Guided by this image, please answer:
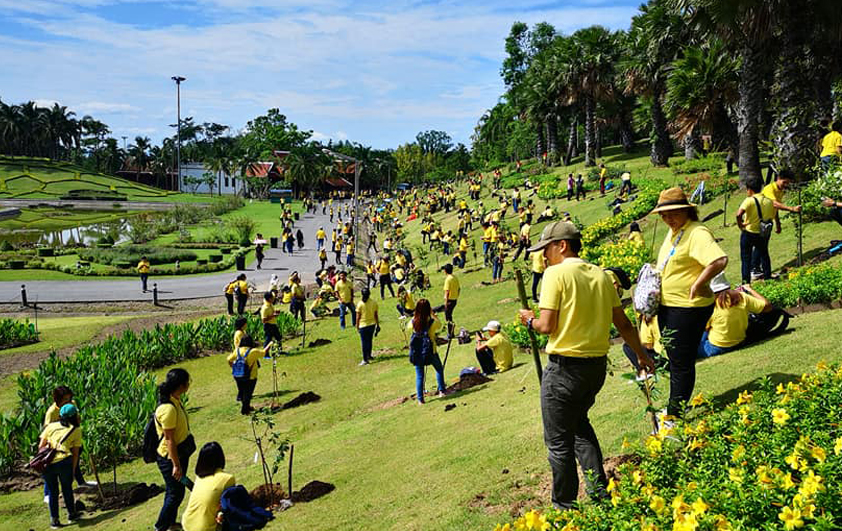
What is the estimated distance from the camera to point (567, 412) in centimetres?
403

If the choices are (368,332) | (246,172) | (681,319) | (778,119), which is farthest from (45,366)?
(246,172)

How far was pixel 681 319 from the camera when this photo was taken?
15.3 feet

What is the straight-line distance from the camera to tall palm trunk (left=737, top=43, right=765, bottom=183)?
17734 millimetres

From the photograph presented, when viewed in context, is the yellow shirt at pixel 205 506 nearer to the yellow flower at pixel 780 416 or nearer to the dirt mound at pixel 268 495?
the dirt mound at pixel 268 495

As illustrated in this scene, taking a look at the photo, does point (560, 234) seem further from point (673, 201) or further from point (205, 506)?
point (205, 506)

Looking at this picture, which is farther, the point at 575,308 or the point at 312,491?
the point at 312,491

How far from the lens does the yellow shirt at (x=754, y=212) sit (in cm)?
912

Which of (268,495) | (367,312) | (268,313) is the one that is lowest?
(268,495)

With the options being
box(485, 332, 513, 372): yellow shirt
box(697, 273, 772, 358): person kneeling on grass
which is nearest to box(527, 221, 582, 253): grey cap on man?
box(697, 273, 772, 358): person kneeling on grass

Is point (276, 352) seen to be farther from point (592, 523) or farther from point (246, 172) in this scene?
point (246, 172)

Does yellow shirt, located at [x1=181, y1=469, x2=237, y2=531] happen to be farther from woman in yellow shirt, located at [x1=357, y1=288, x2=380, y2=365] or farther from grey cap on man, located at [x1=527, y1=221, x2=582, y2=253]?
woman in yellow shirt, located at [x1=357, y1=288, x2=380, y2=365]

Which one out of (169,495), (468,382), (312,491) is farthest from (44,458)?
(468,382)

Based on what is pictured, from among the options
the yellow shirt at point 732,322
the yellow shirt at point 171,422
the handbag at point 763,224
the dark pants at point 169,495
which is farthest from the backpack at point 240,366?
the handbag at point 763,224

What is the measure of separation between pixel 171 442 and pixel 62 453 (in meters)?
2.16
